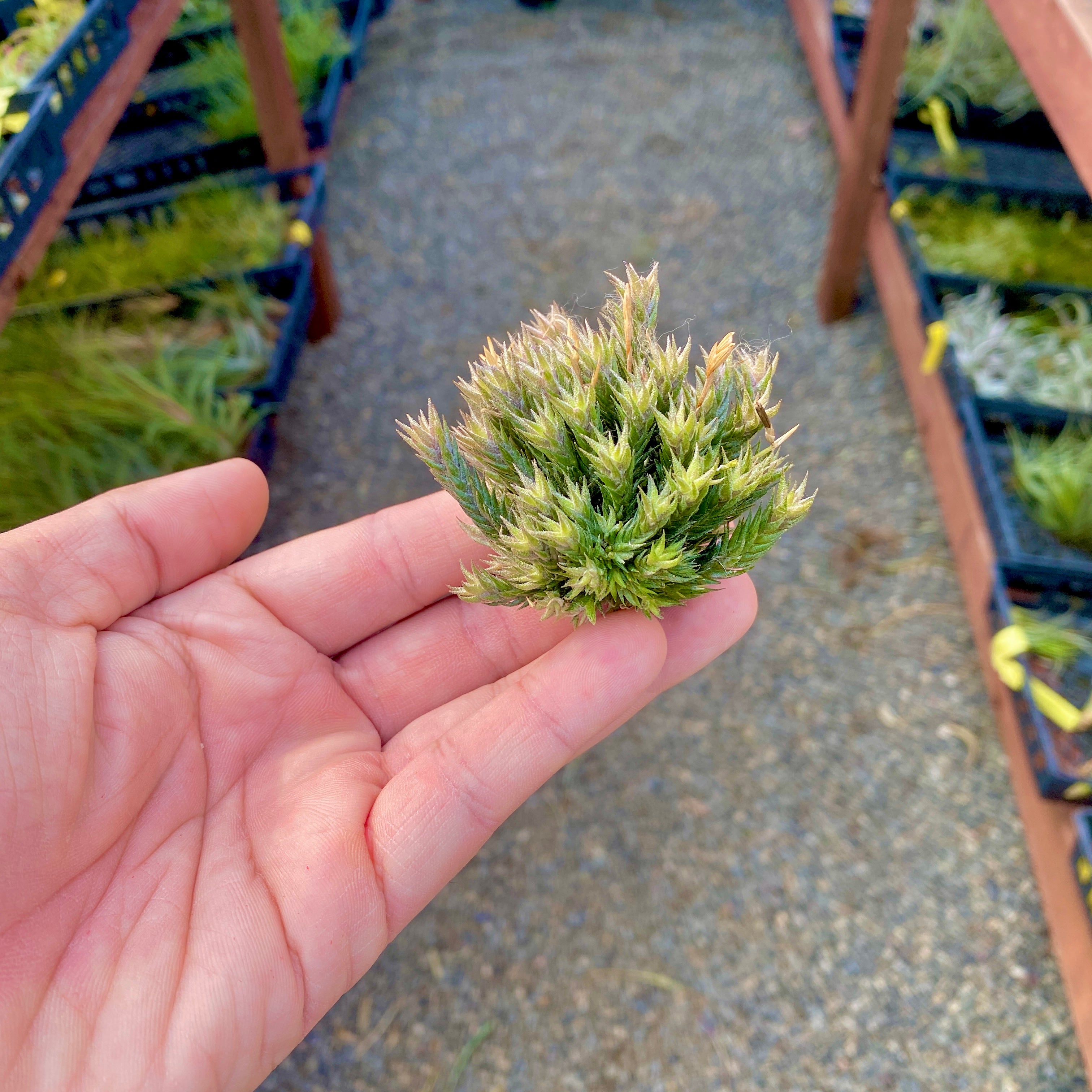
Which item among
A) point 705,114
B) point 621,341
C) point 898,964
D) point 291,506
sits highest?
point 621,341

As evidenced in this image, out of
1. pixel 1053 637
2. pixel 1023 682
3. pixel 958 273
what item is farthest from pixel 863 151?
pixel 1023 682

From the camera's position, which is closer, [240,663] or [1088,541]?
[240,663]

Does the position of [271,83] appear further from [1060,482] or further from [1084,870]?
[1084,870]

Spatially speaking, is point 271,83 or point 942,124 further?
point 942,124

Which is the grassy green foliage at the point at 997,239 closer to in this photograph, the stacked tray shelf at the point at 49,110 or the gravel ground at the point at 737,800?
the gravel ground at the point at 737,800

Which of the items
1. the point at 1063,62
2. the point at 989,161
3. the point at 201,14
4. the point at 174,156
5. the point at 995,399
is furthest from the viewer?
the point at 201,14

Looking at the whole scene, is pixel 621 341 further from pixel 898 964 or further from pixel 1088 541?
pixel 1088 541

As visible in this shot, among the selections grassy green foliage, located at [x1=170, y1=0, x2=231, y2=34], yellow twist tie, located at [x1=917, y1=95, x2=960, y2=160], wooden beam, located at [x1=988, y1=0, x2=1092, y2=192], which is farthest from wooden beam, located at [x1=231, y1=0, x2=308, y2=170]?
yellow twist tie, located at [x1=917, y1=95, x2=960, y2=160]

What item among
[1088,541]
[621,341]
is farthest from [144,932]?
[1088,541]
